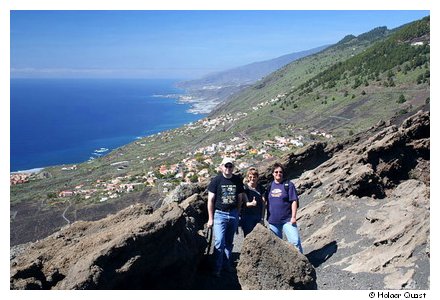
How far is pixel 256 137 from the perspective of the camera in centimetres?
6869

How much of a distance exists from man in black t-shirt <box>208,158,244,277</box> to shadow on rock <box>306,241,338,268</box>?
2.72 m

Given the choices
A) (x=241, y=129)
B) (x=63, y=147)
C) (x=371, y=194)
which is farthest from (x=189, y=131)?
(x=371, y=194)

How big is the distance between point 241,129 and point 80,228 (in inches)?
2901

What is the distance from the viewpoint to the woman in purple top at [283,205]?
7.82 metres

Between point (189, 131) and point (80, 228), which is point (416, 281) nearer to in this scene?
point (80, 228)

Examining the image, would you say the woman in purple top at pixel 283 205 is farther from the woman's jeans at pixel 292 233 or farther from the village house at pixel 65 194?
the village house at pixel 65 194

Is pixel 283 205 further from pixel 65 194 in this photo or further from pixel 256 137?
pixel 256 137

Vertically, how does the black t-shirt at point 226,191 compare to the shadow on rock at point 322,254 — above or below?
above

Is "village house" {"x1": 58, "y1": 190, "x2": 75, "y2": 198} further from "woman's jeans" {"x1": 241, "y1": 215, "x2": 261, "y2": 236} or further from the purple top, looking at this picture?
the purple top

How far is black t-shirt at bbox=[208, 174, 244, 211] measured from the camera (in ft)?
25.0

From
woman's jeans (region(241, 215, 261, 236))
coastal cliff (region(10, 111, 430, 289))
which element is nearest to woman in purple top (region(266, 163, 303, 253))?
woman's jeans (region(241, 215, 261, 236))

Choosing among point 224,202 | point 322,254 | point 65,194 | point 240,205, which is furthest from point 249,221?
point 65,194

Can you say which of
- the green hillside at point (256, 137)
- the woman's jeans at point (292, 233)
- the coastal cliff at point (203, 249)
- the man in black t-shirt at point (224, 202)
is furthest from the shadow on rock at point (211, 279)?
the green hillside at point (256, 137)

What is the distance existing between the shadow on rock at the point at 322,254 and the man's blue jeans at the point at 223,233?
247 centimetres
